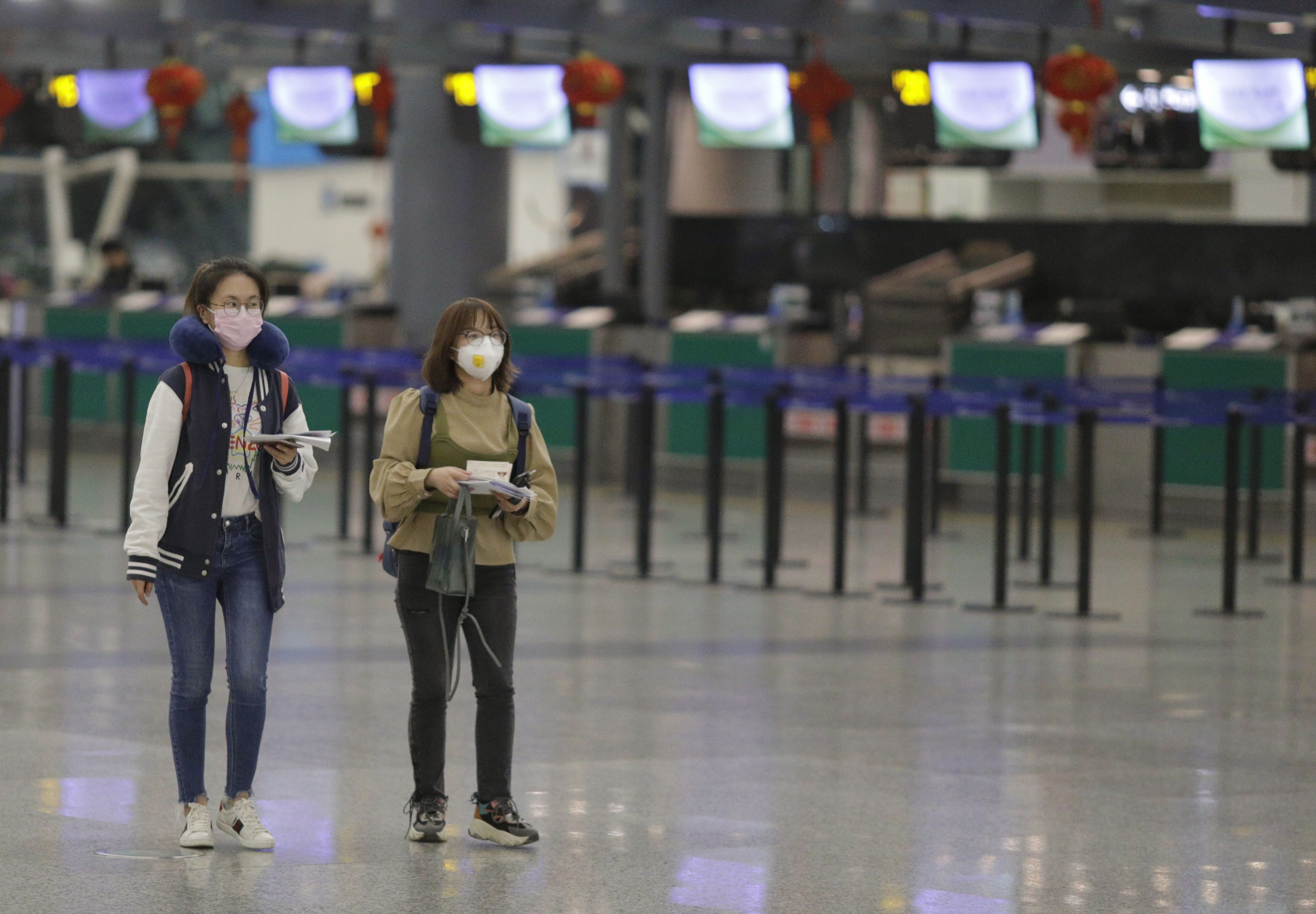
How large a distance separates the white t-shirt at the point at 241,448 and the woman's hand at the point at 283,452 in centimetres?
5

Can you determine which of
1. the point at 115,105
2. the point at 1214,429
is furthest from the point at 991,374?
the point at 115,105

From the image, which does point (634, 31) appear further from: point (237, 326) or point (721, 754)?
point (237, 326)

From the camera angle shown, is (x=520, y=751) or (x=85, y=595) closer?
(x=520, y=751)

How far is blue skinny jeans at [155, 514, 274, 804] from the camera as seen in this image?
18.1 feet

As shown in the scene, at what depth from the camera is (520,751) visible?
7.06m

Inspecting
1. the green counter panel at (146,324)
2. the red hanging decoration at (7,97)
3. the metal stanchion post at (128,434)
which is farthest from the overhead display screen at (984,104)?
the red hanging decoration at (7,97)

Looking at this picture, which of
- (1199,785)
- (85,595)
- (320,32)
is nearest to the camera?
(1199,785)

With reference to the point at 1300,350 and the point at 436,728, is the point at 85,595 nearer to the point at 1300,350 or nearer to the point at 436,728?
the point at 436,728

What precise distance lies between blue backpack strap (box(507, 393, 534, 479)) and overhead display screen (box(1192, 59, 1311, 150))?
35.2 ft

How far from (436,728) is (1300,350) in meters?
11.2

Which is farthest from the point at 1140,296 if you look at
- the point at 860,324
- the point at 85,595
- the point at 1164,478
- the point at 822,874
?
the point at 822,874

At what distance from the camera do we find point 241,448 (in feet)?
18.3

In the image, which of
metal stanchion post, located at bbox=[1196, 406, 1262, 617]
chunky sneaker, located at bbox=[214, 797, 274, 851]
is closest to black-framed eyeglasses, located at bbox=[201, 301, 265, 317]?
chunky sneaker, located at bbox=[214, 797, 274, 851]

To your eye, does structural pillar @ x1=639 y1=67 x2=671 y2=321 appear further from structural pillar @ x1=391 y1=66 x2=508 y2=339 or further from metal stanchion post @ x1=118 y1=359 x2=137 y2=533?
metal stanchion post @ x1=118 y1=359 x2=137 y2=533
